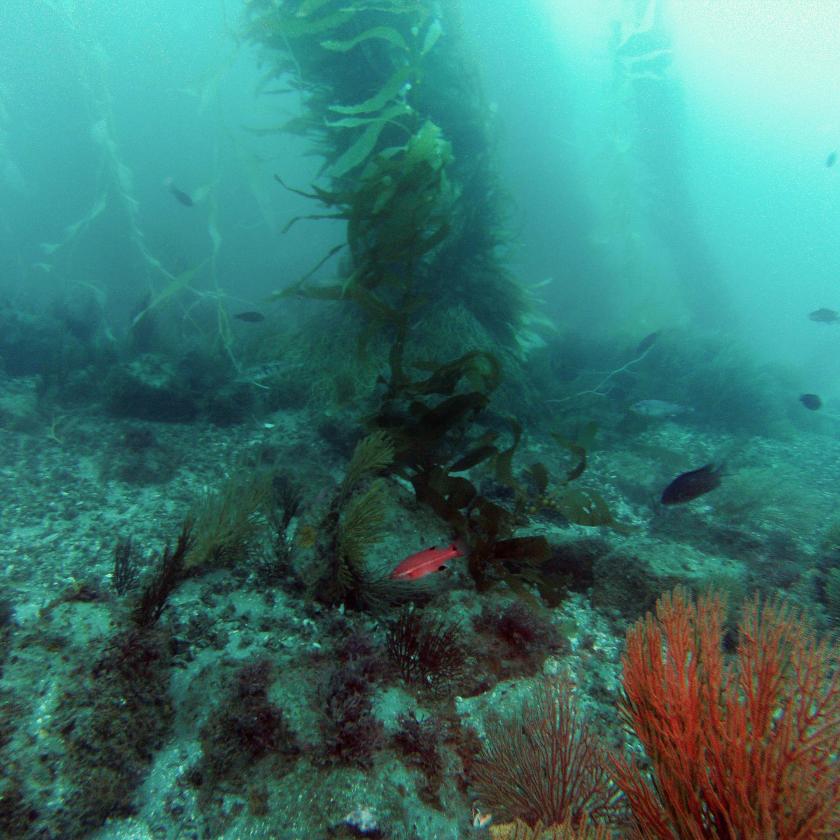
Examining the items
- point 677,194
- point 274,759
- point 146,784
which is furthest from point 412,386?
point 677,194

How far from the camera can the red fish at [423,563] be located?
2.38 metres

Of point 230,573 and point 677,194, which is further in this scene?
point 677,194

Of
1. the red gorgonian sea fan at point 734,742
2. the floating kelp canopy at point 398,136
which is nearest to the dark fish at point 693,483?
the red gorgonian sea fan at point 734,742

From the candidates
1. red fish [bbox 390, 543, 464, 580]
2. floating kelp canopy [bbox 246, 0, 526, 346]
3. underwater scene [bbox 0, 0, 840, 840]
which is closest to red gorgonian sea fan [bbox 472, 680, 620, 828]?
underwater scene [bbox 0, 0, 840, 840]

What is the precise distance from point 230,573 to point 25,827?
1.57m

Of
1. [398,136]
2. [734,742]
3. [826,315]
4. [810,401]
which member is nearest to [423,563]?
[734,742]

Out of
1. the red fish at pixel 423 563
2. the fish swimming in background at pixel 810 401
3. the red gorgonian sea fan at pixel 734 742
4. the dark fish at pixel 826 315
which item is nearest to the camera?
the red gorgonian sea fan at pixel 734 742

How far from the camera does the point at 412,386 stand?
11.8 feet

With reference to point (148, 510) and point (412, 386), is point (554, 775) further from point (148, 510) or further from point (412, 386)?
point (148, 510)

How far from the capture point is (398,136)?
5.29 meters

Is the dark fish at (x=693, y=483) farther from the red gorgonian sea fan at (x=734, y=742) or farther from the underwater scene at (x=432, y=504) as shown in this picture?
the red gorgonian sea fan at (x=734, y=742)

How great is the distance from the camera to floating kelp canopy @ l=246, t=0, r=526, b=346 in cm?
416

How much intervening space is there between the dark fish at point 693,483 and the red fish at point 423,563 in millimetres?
2084

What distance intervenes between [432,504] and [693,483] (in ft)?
6.81
